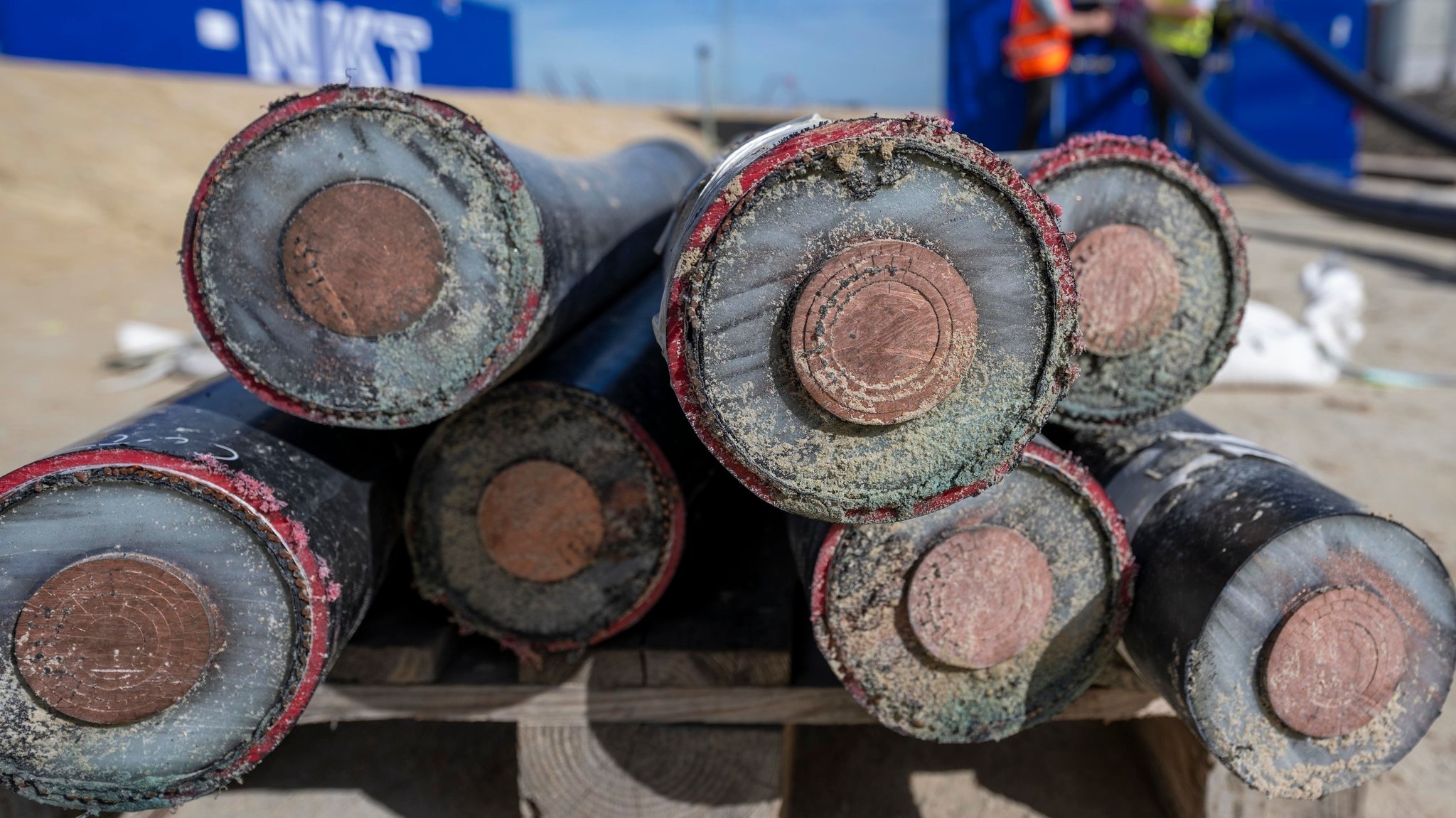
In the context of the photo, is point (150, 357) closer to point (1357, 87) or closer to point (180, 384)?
point (180, 384)

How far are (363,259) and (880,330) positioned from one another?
0.74m

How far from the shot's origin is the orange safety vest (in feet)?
26.2

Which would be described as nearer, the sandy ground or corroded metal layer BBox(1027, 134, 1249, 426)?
corroded metal layer BBox(1027, 134, 1249, 426)

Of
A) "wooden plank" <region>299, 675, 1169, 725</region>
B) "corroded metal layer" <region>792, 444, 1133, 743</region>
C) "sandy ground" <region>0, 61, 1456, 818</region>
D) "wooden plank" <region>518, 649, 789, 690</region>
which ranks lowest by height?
"sandy ground" <region>0, 61, 1456, 818</region>

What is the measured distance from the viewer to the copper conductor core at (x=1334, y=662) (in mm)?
1273

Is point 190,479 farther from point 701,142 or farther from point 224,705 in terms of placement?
point 701,142

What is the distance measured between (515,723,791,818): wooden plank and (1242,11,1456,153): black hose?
767 centimetres

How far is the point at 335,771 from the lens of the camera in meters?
2.27

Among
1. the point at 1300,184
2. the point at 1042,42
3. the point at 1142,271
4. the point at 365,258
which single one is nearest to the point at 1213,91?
the point at 1042,42

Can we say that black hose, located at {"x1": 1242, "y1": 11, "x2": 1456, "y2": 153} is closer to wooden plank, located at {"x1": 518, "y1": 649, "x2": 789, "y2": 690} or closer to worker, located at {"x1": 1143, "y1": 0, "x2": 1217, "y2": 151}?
worker, located at {"x1": 1143, "y1": 0, "x2": 1217, "y2": 151}

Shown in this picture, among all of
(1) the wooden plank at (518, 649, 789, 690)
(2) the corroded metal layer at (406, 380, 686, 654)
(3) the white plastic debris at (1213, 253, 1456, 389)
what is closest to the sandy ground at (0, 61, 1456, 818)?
(3) the white plastic debris at (1213, 253, 1456, 389)

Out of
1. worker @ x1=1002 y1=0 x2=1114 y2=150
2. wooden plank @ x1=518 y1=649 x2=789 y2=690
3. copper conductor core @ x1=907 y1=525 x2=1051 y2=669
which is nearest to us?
copper conductor core @ x1=907 y1=525 x2=1051 y2=669

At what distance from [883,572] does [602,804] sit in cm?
74

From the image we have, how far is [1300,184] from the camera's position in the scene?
6.51 meters
